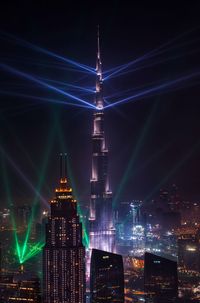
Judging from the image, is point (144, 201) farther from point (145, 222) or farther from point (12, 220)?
point (12, 220)

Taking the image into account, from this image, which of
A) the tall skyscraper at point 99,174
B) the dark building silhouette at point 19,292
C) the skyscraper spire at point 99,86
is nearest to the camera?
the dark building silhouette at point 19,292

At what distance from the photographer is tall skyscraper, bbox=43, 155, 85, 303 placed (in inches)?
428

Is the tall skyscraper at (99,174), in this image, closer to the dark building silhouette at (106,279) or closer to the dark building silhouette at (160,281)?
the dark building silhouette at (106,279)

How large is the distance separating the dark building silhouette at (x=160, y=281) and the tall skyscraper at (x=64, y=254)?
1531 millimetres

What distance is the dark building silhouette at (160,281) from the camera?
11.4 metres

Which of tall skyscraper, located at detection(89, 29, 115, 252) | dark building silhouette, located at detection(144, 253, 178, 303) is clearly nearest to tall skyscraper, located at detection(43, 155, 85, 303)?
dark building silhouette, located at detection(144, 253, 178, 303)

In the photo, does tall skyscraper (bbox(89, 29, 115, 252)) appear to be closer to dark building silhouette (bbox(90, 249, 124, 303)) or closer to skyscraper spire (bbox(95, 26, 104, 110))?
skyscraper spire (bbox(95, 26, 104, 110))

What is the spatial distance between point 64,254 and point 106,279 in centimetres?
100

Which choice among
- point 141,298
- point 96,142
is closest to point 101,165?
point 96,142

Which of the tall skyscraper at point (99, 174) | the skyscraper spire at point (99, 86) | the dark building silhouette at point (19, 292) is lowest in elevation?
the dark building silhouette at point (19, 292)

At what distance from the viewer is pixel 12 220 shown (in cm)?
1762

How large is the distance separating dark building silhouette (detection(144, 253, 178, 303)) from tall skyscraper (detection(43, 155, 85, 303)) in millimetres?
1531

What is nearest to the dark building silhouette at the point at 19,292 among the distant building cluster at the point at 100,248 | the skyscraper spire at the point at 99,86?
the distant building cluster at the point at 100,248

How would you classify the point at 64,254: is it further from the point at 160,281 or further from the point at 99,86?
the point at 99,86
